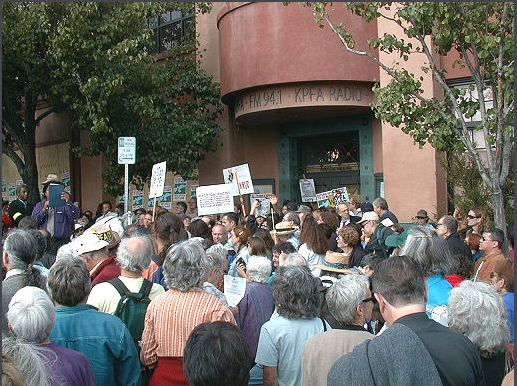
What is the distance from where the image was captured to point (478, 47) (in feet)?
30.6

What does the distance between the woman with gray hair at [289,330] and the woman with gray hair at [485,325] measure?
1018 mm

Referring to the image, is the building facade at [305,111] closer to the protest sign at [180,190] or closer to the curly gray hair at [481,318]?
the protest sign at [180,190]

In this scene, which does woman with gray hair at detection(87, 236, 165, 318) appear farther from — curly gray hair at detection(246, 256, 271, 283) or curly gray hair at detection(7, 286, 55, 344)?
curly gray hair at detection(7, 286, 55, 344)

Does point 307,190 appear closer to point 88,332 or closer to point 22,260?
point 22,260

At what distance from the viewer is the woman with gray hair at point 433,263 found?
4848 millimetres

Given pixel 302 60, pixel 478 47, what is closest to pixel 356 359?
pixel 478 47

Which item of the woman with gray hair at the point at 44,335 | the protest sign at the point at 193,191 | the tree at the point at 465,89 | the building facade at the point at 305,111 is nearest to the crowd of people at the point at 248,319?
the woman with gray hair at the point at 44,335

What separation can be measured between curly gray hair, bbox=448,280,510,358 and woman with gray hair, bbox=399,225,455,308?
93cm

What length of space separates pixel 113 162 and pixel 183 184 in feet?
11.7

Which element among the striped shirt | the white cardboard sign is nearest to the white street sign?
the white cardboard sign

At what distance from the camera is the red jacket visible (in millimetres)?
5324

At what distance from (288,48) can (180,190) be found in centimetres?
673

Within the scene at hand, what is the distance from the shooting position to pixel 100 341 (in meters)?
4.05

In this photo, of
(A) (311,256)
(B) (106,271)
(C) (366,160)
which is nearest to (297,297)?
(B) (106,271)
